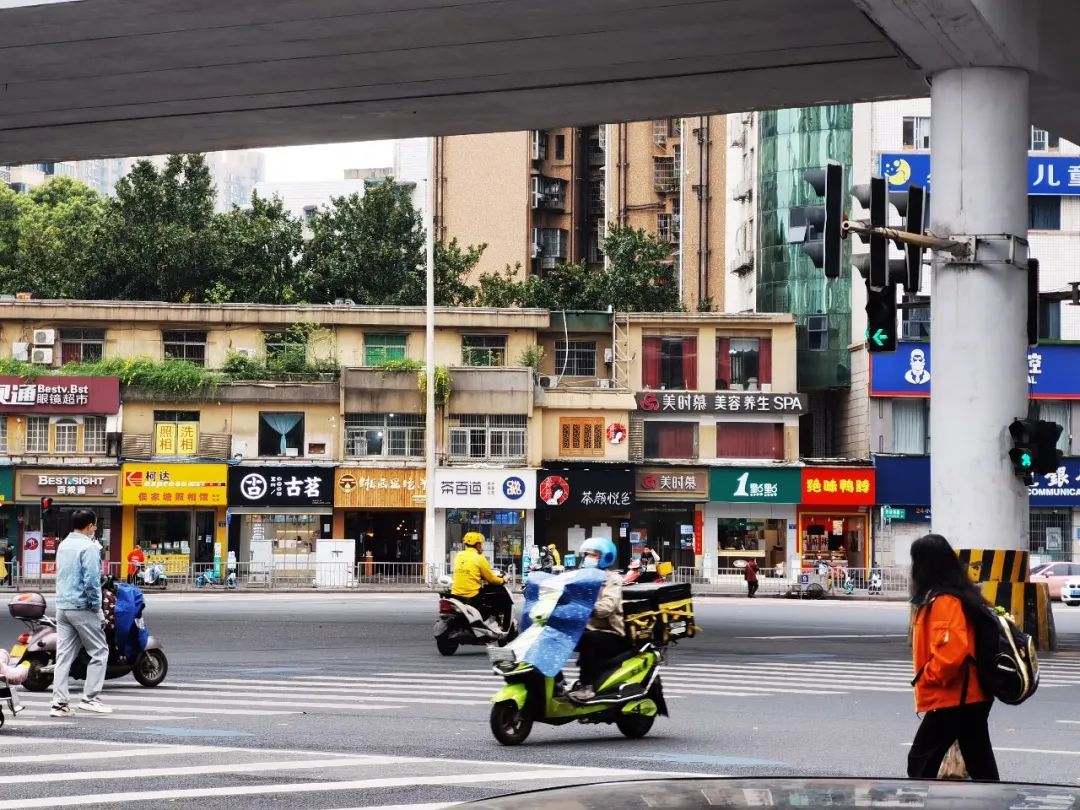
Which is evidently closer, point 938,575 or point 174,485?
point 938,575

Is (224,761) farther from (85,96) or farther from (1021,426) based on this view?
(85,96)

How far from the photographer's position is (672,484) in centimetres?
5438

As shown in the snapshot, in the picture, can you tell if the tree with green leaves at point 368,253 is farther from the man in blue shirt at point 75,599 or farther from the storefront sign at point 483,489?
the man in blue shirt at point 75,599

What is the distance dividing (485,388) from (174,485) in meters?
10.1

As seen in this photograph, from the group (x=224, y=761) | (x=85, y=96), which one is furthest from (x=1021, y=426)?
(x=85, y=96)

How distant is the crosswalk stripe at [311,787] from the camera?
9.65 m

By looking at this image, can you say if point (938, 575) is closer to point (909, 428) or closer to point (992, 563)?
point (992, 563)

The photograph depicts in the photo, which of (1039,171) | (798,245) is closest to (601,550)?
(1039,171)

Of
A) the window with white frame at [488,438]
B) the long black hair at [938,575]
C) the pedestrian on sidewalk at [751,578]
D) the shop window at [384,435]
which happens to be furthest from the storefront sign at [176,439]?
the long black hair at [938,575]

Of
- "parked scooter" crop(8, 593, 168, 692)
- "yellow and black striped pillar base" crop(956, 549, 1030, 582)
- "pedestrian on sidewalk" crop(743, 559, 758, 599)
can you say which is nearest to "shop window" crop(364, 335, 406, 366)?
"pedestrian on sidewalk" crop(743, 559, 758, 599)

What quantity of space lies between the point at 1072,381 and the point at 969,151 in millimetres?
34252

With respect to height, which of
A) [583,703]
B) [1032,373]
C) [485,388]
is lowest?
[583,703]

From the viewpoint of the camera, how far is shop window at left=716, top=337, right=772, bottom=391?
182 ft

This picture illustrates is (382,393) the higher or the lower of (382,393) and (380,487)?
the higher
